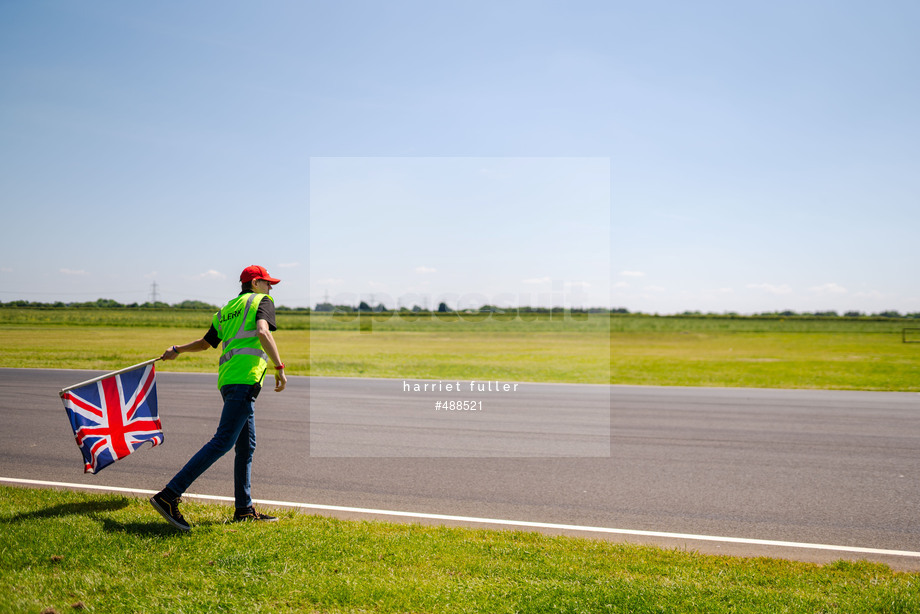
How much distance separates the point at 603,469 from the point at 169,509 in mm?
5268

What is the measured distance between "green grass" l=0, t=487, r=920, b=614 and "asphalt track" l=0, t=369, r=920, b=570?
2.44 feet

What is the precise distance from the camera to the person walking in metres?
4.76

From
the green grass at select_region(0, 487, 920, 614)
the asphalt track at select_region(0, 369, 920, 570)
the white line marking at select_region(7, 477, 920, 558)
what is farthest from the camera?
the asphalt track at select_region(0, 369, 920, 570)

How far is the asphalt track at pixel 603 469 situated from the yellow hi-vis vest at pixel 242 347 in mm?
1756

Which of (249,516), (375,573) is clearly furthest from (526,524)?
(249,516)

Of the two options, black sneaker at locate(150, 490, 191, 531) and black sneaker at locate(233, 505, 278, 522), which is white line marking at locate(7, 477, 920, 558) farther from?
black sneaker at locate(150, 490, 191, 531)

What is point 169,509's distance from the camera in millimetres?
4680

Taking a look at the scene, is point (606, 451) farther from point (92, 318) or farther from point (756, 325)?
point (756, 325)

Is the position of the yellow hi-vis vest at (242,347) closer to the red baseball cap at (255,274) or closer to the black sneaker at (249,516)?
the red baseball cap at (255,274)

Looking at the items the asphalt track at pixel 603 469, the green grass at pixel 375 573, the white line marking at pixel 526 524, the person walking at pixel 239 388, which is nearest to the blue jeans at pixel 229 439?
the person walking at pixel 239 388

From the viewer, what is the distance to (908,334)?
6512 cm

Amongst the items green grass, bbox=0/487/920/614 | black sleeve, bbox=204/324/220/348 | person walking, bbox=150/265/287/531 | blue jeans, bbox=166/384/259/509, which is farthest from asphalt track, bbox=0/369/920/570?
black sleeve, bbox=204/324/220/348

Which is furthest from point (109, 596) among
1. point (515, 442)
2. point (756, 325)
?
point (756, 325)

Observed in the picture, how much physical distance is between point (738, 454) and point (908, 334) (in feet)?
240
